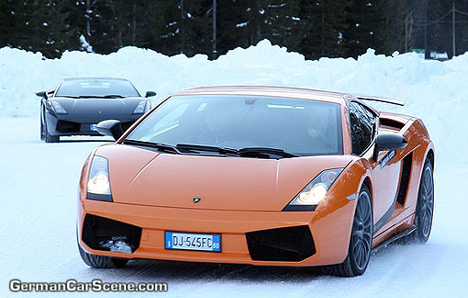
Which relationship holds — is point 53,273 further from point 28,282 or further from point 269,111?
point 269,111

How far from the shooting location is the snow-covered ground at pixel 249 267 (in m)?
6.04

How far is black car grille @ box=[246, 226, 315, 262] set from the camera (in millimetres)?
5961

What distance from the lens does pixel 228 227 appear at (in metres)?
5.90

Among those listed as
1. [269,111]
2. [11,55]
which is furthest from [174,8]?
[269,111]

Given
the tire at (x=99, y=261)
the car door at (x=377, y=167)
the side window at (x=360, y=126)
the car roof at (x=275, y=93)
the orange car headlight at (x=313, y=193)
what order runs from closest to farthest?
the orange car headlight at (x=313, y=193)
the tire at (x=99, y=261)
the car door at (x=377, y=167)
the side window at (x=360, y=126)
the car roof at (x=275, y=93)

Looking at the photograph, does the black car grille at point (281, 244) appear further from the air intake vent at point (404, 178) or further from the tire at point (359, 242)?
the air intake vent at point (404, 178)

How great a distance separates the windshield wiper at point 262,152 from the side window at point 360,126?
1.66 ft

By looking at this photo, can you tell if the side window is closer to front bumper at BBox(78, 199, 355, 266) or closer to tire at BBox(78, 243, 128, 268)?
front bumper at BBox(78, 199, 355, 266)

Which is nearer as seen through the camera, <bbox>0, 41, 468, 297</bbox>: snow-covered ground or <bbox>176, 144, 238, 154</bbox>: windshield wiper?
<bbox>0, 41, 468, 297</bbox>: snow-covered ground

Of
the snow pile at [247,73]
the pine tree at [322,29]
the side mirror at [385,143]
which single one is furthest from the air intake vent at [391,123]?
the pine tree at [322,29]

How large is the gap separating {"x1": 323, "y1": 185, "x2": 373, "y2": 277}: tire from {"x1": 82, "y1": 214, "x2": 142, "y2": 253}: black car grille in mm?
1151

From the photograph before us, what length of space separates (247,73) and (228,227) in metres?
29.7

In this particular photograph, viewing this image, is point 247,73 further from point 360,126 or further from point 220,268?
point 220,268

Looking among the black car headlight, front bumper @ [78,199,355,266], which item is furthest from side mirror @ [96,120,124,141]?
the black car headlight
